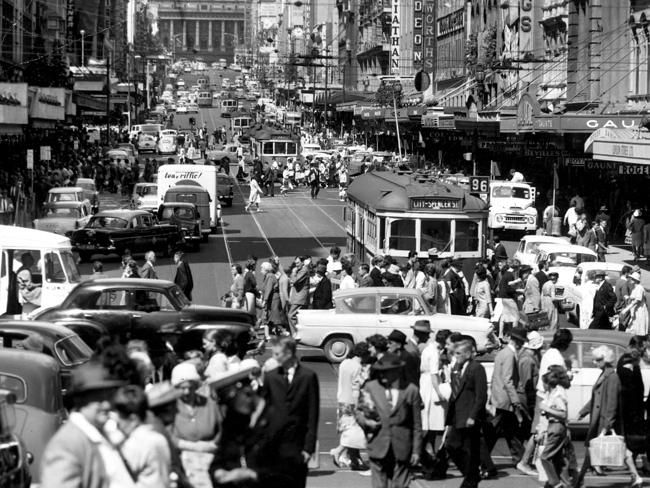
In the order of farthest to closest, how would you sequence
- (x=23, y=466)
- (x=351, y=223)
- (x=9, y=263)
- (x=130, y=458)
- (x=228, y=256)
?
(x=228, y=256), (x=351, y=223), (x=9, y=263), (x=23, y=466), (x=130, y=458)

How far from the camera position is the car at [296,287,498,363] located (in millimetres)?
22578

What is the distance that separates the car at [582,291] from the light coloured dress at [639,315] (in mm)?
2458

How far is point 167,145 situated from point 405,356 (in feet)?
294

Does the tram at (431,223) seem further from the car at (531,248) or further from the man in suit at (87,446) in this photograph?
the man in suit at (87,446)

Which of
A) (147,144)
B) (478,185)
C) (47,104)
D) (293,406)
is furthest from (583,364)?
(147,144)

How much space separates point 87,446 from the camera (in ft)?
25.4

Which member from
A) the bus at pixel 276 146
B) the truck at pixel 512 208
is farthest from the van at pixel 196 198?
the bus at pixel 276 146

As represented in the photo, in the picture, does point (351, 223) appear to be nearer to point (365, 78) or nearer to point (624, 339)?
point (624, 339)

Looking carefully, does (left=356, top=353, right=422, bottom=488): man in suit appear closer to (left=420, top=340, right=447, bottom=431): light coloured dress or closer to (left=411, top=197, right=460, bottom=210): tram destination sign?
(left=420, top=340, right=447, bottom=431): light coloured dress

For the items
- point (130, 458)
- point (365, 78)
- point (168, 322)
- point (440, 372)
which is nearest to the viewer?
point (130, 458)

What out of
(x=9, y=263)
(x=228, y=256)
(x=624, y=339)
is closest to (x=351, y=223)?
(x=228, y=256)

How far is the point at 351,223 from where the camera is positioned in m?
38.3

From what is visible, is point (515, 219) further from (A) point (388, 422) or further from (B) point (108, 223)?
(A) point (388, 422)

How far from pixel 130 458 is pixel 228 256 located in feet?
112
